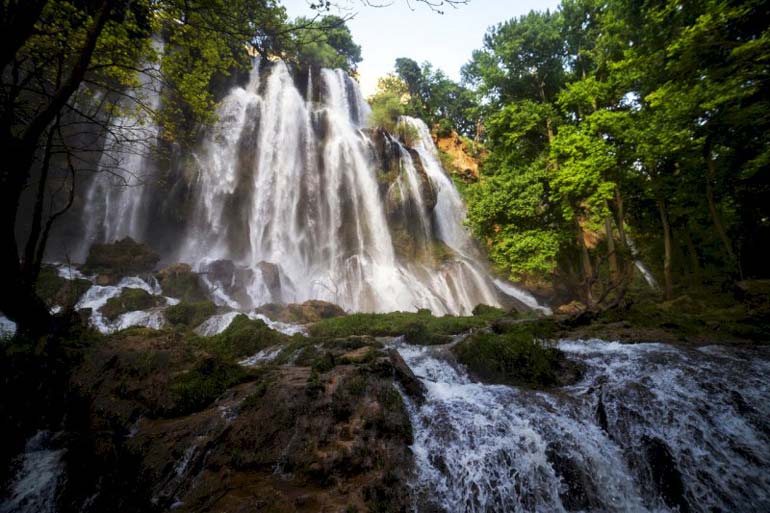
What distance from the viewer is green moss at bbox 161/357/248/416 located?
4.59 metres

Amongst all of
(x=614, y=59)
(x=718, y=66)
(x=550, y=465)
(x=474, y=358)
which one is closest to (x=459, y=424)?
(x=550, y=465)

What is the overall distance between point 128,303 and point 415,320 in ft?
37.8

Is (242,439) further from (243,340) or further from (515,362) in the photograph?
(243,340)

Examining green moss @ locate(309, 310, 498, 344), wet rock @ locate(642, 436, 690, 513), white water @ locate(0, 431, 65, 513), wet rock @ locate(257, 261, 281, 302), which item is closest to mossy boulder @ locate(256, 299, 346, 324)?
green moss @ locate(309, 310, 498, 344)

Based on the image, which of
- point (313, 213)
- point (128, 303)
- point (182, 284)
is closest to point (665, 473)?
point (128, 303)

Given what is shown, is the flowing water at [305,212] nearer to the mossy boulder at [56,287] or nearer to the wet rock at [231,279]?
the wet rock at [231,279]

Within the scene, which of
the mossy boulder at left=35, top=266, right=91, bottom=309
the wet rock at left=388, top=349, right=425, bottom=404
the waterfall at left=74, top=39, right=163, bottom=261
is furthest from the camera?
the waterfall at left=74, top=39, right=163, bottom=261

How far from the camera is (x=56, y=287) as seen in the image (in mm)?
13023

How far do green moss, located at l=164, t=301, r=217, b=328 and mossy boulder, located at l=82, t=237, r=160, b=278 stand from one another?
581cm

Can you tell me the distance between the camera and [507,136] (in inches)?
643

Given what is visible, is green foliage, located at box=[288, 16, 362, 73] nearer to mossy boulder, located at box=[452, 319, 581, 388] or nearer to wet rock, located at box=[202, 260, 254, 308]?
wet rock, located at box=[202, 260, 254, 308]

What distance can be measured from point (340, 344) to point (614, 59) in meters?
16.6

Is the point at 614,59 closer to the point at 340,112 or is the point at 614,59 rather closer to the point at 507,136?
the point at 507,136

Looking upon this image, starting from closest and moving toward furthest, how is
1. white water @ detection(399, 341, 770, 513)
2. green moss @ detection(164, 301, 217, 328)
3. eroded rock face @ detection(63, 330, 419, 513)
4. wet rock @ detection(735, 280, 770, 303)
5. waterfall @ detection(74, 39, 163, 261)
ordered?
1. eroded rock face @ detection(63, 330, 419, 513)
2. white water @ detection(399, 341, 770, 513)
3. wet rock @ detection(735, 280, 770, 303)
4. green moss @ detection(164, 301, 217, 328)
5. waterfall @ detection(74, 39, 163, 261)
